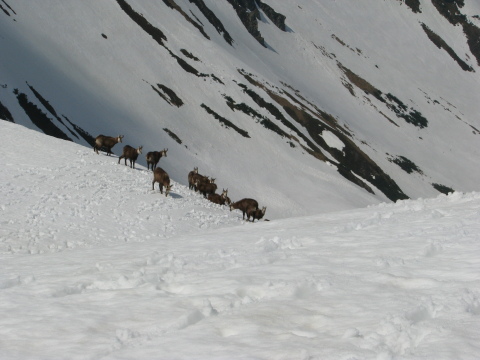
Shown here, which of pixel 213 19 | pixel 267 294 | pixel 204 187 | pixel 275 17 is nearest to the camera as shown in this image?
pixel 267 294

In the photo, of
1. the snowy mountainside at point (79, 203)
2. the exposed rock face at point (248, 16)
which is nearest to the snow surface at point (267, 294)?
the snowy mountainside at point (79, 203)

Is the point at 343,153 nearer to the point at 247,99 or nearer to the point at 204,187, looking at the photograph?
the point at 247,99

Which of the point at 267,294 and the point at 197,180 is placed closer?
the point at 267,294

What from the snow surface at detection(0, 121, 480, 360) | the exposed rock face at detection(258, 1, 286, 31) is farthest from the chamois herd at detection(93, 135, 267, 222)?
the exposed rock face at detection(258, 1, 286, 31)

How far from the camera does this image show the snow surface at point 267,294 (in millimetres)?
6180

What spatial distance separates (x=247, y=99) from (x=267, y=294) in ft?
218

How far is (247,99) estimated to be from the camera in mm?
73312

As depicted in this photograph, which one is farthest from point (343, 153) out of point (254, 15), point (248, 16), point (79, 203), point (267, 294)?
point (267, 294)

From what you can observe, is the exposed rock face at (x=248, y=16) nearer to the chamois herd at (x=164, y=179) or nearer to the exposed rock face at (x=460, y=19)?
the exposed rock face at (x=460, y=19)

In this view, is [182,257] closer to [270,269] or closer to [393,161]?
[270,269]

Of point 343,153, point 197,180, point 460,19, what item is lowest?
point 197,180

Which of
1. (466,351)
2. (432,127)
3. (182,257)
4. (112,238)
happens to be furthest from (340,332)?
(432,127)

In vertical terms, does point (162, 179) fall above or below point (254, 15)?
below

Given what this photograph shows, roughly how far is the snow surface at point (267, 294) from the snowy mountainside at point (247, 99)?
35.2 meters
